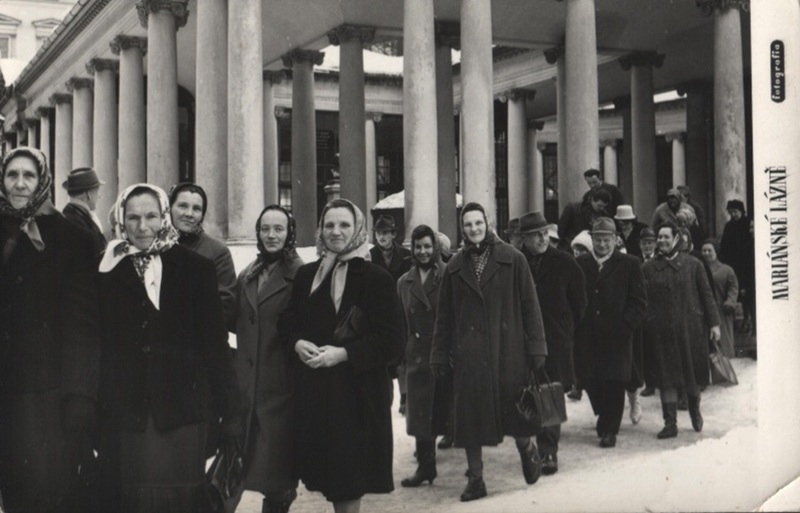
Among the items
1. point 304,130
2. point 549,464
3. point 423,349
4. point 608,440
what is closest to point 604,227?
point 608,440

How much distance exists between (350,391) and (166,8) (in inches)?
600

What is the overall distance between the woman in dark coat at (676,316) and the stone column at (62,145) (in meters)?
7.30

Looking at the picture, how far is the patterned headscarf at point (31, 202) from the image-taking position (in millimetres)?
5387

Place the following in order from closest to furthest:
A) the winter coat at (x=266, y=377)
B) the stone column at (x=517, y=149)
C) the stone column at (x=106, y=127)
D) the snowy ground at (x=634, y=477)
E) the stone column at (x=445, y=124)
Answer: the winter coat at (x=266, y=377) → the snowy ground at (x=634, y=477) → the stone column at (x=106, y=127) → the stone column at (x=445, y=124) → the stone column at (x=517, y=149)

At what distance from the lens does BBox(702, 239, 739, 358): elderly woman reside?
29.0 ft

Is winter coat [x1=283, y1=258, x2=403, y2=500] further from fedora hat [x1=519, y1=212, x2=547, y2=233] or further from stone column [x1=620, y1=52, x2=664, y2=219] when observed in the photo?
→ stone column [x1=620, y1=52, x2=664, y2=219]

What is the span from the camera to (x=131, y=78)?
70.0 ft

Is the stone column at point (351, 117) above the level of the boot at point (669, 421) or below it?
above

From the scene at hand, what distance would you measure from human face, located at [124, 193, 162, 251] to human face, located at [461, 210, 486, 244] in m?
3.26

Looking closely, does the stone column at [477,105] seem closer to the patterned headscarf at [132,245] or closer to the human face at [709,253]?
the human face at [709,253]

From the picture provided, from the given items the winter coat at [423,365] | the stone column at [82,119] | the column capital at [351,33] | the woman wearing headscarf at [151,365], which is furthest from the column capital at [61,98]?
the woman wearing headscarf at [151,365]

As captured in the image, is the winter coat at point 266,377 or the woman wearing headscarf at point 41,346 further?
the winter coat at point 266,377

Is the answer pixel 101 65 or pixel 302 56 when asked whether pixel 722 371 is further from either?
pixel 101 65

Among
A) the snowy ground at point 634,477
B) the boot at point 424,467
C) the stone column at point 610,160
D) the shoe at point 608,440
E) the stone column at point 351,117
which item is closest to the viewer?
the snowy ground at point 634,477
